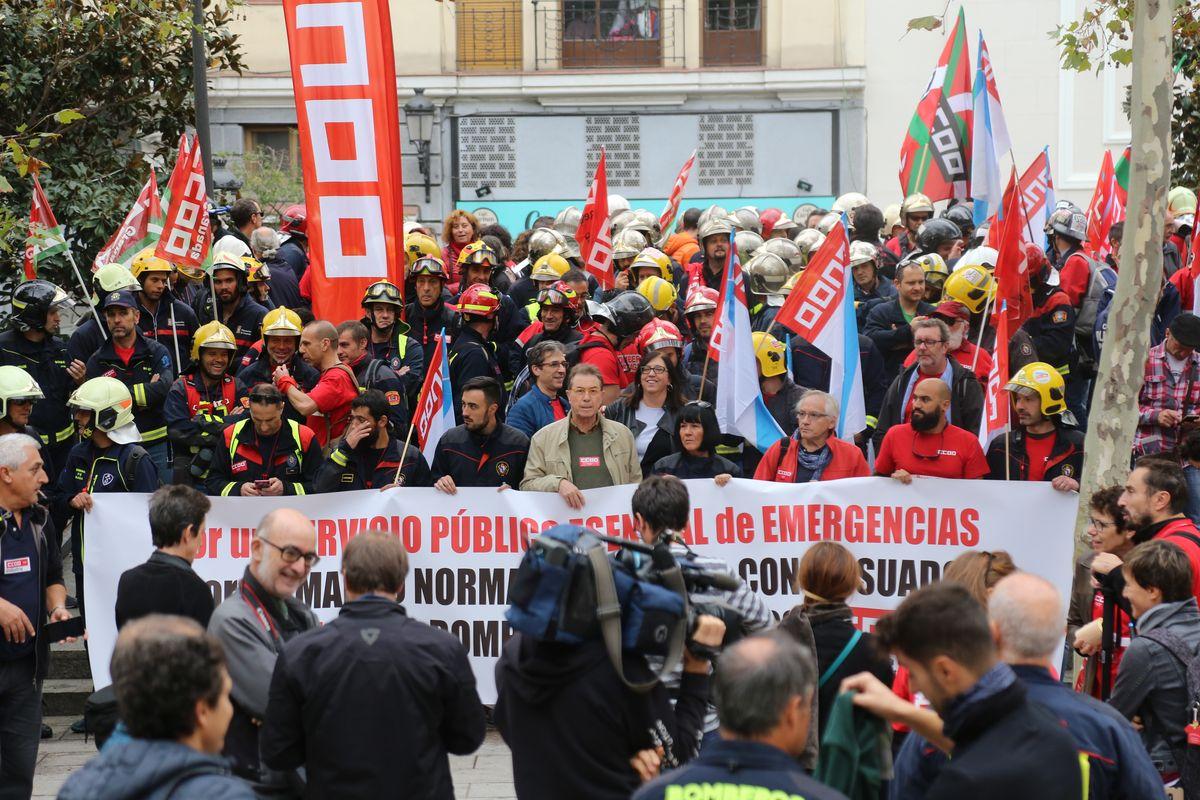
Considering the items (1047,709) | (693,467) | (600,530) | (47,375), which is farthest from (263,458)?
(1047,709)

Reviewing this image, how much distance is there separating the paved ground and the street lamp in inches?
844

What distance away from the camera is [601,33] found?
30.4 m

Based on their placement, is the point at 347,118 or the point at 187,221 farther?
the point at 187,221

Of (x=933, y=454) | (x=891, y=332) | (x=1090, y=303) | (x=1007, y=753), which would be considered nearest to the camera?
(x=1007, y=753)

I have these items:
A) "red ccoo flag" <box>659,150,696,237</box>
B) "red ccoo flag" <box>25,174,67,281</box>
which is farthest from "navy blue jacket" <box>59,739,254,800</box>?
"red ccoo flag" <box>659,150,696,237</box>

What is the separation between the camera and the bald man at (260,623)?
5.41 metres

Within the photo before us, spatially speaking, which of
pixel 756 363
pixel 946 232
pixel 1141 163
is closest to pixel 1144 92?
pixel 1141 163

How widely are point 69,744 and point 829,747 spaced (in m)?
6.23

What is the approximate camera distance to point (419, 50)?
29891 millimetres

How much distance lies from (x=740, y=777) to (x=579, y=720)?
3.71 ft

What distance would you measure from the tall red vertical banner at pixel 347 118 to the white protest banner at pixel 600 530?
2.21m

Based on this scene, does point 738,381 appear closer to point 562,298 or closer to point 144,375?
point 562,298

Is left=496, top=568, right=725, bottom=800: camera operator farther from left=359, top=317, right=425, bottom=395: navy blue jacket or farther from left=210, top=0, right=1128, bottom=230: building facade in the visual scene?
left=210, top=0, right=1128, bottom=230: building facade

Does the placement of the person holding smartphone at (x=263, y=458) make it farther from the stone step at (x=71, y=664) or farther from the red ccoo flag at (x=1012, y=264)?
the red ccoo flag at (x=1012, y=264)
